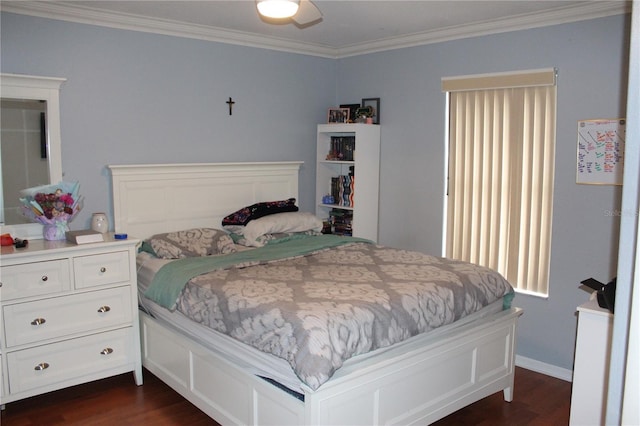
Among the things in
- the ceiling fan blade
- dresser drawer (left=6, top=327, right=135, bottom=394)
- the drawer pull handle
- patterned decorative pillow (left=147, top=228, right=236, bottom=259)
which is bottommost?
dresser drawer (left=6, top=327, right=135, bottom=394)

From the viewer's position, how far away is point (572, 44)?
3.57 m

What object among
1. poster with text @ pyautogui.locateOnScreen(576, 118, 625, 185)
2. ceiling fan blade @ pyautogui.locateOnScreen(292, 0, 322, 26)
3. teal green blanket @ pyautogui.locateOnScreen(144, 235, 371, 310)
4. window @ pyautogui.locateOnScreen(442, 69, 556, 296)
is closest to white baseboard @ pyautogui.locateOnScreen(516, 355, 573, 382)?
window @ pyautogui.locateOnScreen(442, 69, 556, 296)

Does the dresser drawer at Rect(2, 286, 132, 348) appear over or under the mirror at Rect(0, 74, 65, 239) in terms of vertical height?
under

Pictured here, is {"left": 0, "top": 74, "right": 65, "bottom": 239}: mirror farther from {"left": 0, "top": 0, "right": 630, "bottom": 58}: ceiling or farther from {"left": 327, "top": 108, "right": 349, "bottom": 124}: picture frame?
{"left": 327, "top": 108, "right": 349, "bottom": 124}: picture frame

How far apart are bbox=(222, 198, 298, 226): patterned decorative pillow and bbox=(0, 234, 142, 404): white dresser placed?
1103mm

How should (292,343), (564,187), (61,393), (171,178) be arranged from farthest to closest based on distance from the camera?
(171,178) < (564,187) < (61,393) < (292,343)

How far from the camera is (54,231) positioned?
11.0ft

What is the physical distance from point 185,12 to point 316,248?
1.88 m

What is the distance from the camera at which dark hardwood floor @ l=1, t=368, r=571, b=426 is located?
3.09 m

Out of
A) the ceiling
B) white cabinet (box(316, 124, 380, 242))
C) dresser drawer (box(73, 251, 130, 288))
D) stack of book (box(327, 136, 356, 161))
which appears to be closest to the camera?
dresser drawer (box(73, 251, 130, 288))

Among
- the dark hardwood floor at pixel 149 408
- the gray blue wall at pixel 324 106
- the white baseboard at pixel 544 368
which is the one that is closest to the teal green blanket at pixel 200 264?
the dark hardwood floor at pixel 149 408

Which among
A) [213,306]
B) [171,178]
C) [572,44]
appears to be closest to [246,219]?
[171,178]

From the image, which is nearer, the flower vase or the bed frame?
the bed frame

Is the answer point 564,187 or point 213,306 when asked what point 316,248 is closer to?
point 213,306
